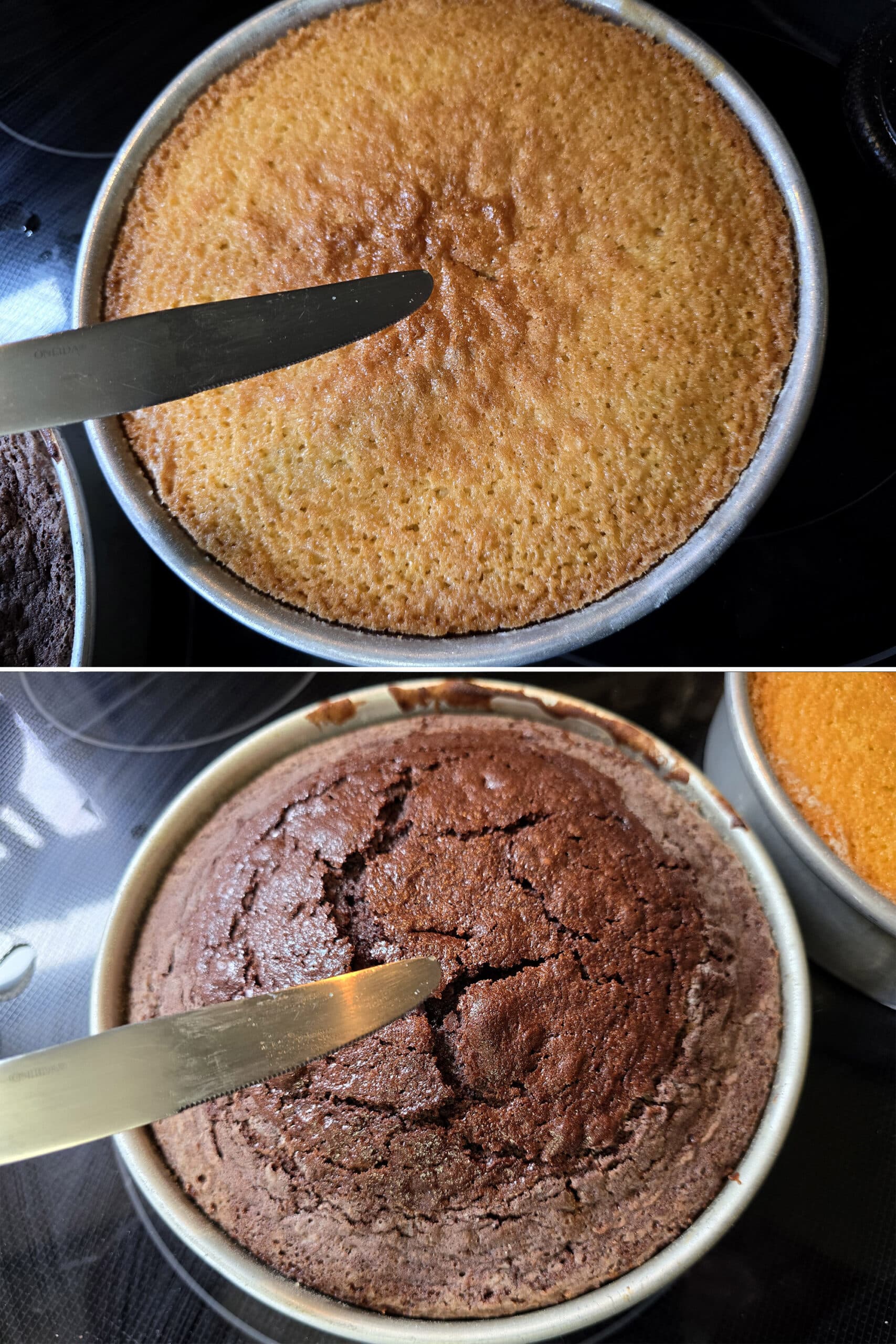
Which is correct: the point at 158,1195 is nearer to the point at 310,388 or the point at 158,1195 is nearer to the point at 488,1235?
the point at 488,1235

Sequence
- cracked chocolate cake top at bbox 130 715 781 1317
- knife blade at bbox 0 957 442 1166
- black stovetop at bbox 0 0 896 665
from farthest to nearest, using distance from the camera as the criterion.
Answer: black stovetop at bbox 0 0 896 665
cracked chocolate cake top at bbox 130 715 781 1317
knife blade at bbox 0 957 442 1166

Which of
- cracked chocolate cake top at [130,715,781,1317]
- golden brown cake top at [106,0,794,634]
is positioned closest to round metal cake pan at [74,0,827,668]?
golden brown cake top at [106,0,794,634]

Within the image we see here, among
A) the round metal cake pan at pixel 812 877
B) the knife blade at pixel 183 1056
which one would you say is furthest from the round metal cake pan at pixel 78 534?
the round metal cake pan at pixel 812 877

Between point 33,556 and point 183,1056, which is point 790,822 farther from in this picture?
point 33,556

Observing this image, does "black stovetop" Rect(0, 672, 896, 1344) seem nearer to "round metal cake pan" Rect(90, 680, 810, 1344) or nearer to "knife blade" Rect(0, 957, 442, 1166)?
"round metal cake pan" Rect(90, 680, 810, 1344)

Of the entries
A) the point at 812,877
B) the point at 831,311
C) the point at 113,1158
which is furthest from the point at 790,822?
the point at 113,1158

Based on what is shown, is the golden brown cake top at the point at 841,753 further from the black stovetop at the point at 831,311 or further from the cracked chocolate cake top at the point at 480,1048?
the cracked chocolate cake top at the point at 480,1048
